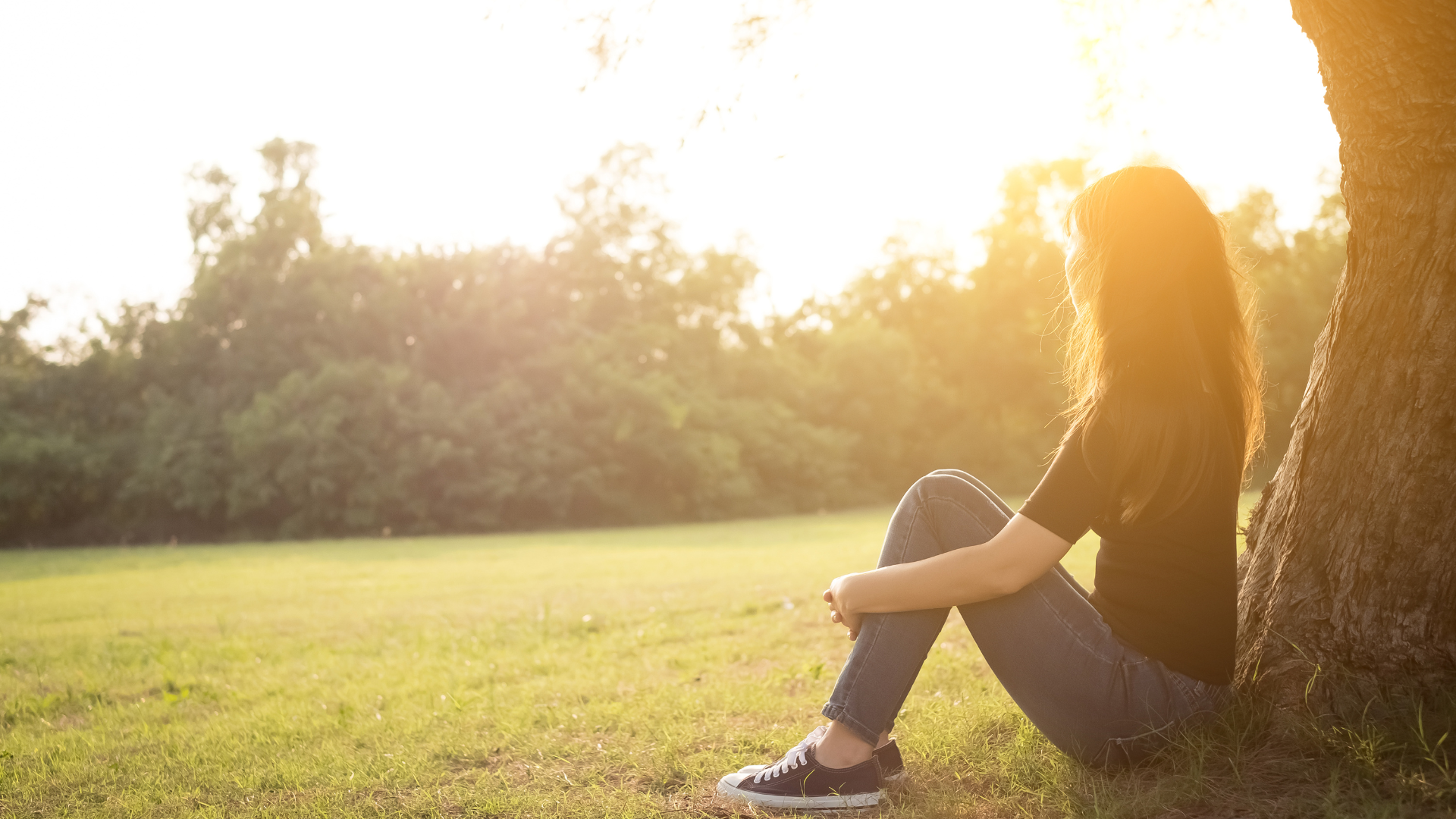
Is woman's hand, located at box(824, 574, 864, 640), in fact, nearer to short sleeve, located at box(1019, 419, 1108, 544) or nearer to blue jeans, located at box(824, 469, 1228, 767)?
blue jeans, located at box(824, 469, 1228, 767)

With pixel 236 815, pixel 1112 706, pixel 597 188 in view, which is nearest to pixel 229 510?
pixel 597 188

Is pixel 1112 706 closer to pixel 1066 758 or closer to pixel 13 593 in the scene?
pixel 1066 758

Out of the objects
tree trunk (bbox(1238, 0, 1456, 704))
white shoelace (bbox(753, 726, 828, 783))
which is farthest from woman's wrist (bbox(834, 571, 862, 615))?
tree trunk (bbox(1238, 0, 1456, 704))

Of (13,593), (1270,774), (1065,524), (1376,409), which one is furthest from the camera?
(13,593)

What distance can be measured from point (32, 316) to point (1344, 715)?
139ft

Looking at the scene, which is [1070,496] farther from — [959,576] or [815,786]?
[815,786]

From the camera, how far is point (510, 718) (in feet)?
15.9

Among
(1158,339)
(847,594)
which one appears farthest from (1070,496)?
(847,594)

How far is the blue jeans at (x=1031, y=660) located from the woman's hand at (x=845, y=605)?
39 millimetres

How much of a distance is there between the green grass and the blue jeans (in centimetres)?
18

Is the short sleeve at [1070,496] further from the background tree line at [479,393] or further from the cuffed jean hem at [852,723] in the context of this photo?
the background tree line at [479,393]

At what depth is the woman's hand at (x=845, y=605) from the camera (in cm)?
308

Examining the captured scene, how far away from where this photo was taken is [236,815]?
3514 mm

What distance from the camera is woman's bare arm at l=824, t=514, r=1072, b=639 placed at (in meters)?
2.77
